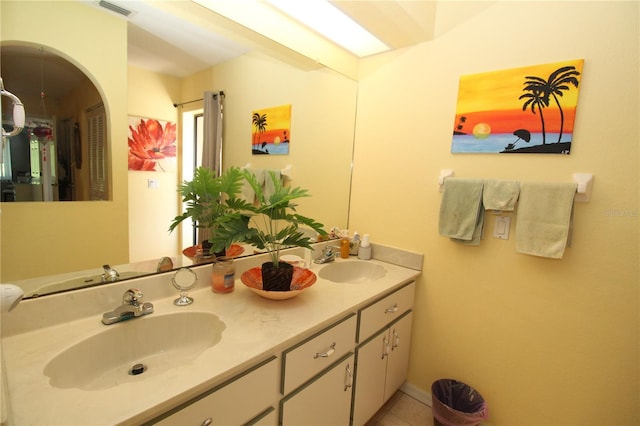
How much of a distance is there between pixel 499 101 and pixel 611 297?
3.39 ft

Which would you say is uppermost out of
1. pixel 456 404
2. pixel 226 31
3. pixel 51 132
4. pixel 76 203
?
pixel 226 31

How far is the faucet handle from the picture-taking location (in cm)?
102

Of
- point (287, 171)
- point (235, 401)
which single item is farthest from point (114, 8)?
point (235, 401)

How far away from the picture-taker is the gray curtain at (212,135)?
1.34 m

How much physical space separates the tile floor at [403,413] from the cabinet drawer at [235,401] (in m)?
1.03

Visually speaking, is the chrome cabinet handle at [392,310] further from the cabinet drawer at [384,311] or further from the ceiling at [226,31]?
the ceiling at [226,31]

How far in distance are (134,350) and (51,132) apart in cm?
77

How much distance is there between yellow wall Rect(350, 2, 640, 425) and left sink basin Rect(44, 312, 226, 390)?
51.0 inches

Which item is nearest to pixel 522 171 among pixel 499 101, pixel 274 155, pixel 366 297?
pixel 499 101

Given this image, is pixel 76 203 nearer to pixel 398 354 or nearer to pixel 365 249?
pixel 365 249

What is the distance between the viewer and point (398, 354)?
1745 mm

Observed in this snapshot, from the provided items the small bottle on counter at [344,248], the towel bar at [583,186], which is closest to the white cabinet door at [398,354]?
the small bottle on counter at [344,248]

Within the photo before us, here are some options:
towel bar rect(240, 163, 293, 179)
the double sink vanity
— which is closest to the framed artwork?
the double sink vanity

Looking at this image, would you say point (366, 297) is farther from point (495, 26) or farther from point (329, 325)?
point (495, 26)
